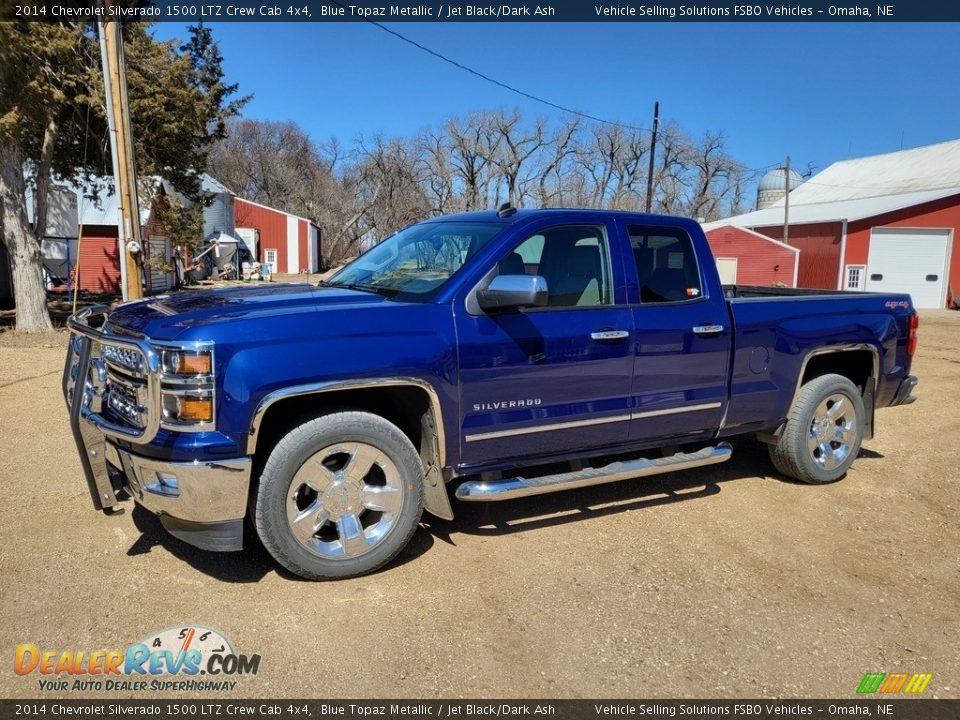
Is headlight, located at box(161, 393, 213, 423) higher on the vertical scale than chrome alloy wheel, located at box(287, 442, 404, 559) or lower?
higher

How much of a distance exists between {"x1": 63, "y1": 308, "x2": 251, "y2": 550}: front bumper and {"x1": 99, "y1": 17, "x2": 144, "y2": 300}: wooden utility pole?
648cm

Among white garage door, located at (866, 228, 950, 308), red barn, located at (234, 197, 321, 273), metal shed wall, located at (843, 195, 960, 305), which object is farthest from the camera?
red barn, located at (234, 197, 321, 273)

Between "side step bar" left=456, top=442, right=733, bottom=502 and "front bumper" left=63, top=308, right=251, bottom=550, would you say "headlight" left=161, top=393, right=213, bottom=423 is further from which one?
"side step bar" left=456, top=442, right=733, bottom=502

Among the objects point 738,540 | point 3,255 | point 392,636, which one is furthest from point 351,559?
point 3,255

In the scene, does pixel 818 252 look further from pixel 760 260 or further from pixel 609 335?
pixel 609 335

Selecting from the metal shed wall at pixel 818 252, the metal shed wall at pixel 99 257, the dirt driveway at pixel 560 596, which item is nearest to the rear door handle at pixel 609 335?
the dirt driveway at pixel 560 596

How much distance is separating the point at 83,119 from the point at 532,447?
13.5 m

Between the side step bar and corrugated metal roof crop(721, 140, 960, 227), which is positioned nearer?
the side step bar

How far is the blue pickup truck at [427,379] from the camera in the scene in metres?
3.15

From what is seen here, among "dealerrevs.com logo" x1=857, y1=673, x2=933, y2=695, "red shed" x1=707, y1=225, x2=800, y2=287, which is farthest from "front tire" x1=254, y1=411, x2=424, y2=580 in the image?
"red shed" x1=707, y1=225, x2=800, y2=287

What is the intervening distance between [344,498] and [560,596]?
3.93ft

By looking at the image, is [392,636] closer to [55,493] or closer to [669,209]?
[55,493]

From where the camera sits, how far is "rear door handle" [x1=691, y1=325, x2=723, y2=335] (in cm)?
433

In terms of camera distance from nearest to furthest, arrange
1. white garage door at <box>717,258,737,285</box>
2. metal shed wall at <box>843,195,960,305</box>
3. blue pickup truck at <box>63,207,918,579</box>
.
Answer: blue pickup truck at <box>63,207,918,579</box> → metal shed wall at <box>843,195,960,305</box> → white garage door at <box>717,258,737,285</box>
